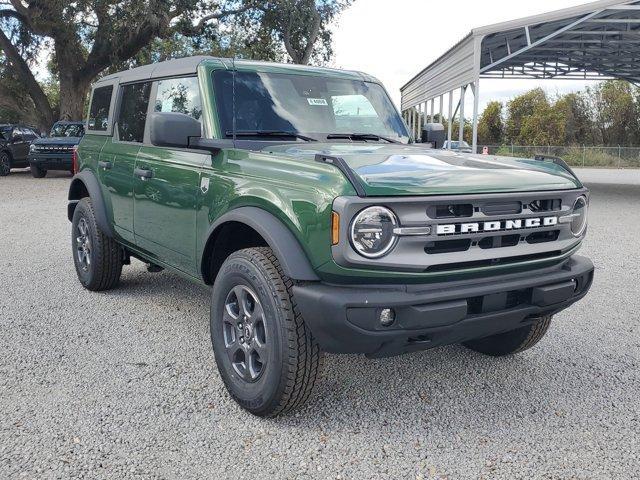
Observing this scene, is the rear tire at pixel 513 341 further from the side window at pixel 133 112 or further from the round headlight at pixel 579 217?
the side window at pixel 133 112

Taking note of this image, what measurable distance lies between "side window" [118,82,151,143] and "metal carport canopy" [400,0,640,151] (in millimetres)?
Answer: 11131

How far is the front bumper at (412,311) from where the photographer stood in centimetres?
272

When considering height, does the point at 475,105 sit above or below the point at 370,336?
above

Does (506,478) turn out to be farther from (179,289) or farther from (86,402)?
(179,289)

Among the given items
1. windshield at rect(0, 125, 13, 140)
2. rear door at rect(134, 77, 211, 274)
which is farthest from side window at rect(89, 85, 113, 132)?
windshield at rect(0, 125, 13, 140)

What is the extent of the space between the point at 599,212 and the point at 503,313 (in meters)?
10.5

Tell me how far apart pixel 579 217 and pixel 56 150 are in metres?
17.6

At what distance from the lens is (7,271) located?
6578mm

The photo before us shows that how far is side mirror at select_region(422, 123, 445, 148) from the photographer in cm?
493

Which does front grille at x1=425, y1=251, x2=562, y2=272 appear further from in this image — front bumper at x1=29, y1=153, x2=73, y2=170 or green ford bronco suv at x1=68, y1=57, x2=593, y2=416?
front bumper at x1=29, y1=153, x2=73, y2=170

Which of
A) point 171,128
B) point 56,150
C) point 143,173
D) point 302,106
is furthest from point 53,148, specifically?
point 171,128

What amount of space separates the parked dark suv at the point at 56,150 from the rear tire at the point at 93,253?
43.8ft

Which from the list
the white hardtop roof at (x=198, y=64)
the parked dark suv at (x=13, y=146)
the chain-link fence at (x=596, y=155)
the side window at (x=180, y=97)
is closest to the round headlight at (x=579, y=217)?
the white hardtop roof at (x=198, y=64)

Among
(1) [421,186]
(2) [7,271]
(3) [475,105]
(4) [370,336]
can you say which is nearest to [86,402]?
(4) [370,336]
